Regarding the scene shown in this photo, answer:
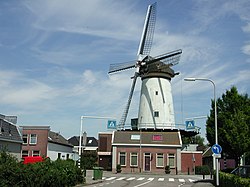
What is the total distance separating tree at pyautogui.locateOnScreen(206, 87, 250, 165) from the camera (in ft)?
83.4

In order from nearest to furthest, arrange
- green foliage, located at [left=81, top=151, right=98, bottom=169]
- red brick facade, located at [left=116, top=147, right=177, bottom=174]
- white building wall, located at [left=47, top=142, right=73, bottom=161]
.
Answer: green foliage, located at [left=81, top=151, right=98, bottom=169] < red brick facade, located at [left=116, top=147, right=177, bottom=174] < white building wall, located at [left=47, top=142, right=73, bottom=161]

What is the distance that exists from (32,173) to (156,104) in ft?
115

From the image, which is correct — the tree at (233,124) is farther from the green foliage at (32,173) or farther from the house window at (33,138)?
the house window at (33,138)

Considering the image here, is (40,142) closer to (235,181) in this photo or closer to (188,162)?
(188,162)

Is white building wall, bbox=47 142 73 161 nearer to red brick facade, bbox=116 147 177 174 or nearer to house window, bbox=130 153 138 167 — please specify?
red brick facade, bbox=116 147 177 174

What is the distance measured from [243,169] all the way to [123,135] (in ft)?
96.6

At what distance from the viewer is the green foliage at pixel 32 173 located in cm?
1488

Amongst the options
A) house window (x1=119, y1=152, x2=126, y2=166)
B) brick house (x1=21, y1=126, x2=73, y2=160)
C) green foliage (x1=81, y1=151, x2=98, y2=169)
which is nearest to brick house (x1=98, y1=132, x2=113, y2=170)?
green foliage (x1=81, y1=151, x2=98, y2=169)

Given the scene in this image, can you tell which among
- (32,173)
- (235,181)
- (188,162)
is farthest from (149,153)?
(32,173)

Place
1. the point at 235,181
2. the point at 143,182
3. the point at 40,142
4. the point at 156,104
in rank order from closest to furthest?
the point at 235,181 → the point at 143,182 → the point at 40,142 → the point at 156,104

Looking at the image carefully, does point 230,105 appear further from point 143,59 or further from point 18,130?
point 143,59

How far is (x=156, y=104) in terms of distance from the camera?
49844 millimetres

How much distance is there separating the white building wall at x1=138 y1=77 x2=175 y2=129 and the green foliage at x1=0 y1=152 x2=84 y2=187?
2976cm

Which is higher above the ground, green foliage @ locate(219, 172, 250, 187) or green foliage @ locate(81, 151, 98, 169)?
green foliage @ locate(219, 172, 250, 187)
